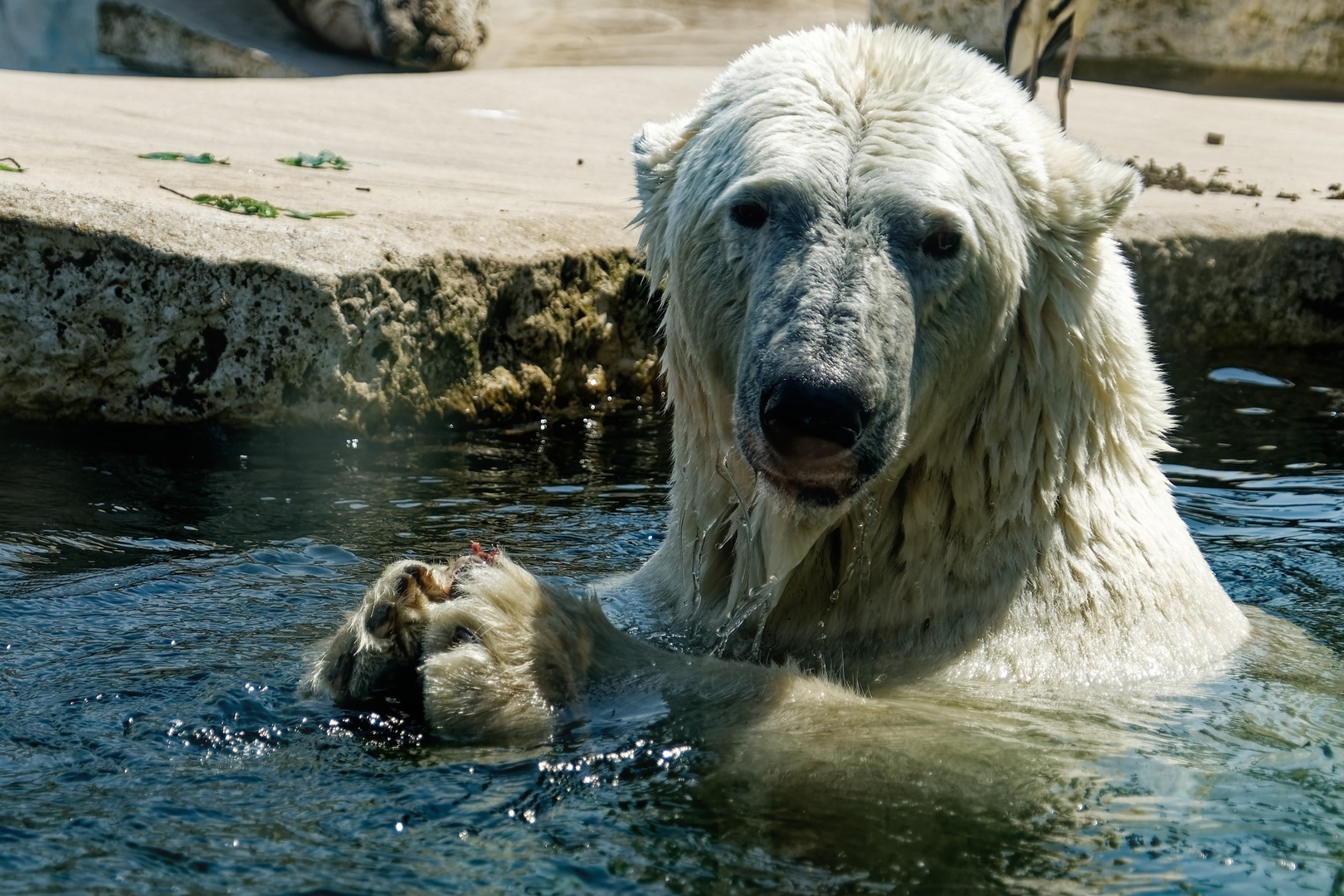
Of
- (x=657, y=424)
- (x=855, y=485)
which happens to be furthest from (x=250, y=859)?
(x=657, y=424)

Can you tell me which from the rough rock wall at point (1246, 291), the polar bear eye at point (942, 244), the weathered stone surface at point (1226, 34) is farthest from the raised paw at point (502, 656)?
the weathered stone surface at point (1226, 34)

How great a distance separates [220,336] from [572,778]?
2.73 m

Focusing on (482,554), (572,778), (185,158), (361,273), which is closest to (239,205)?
(361,273)

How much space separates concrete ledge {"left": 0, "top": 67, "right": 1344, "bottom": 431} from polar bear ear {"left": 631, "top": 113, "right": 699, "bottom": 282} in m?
1.85

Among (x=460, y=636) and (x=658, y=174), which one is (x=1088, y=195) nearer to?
(x=658, y=174)

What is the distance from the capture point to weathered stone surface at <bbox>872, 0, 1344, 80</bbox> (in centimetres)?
1383

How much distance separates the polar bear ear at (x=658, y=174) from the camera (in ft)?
9.89

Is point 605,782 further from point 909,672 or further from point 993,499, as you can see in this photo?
point 993,499

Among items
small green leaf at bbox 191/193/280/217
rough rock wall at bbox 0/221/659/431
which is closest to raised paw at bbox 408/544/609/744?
rough rock wall at bbox 0/221/659/431

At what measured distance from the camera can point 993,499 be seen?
276 cm

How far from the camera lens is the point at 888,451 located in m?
2.47

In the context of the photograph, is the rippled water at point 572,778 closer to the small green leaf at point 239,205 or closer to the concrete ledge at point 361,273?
the concrete ledge at point 361,273

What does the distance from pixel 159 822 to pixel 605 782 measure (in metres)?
0.69

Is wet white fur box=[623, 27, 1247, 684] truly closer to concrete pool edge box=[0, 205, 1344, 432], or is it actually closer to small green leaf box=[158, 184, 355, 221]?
concrete pool edge box=[0, 205, 1344, 432]
